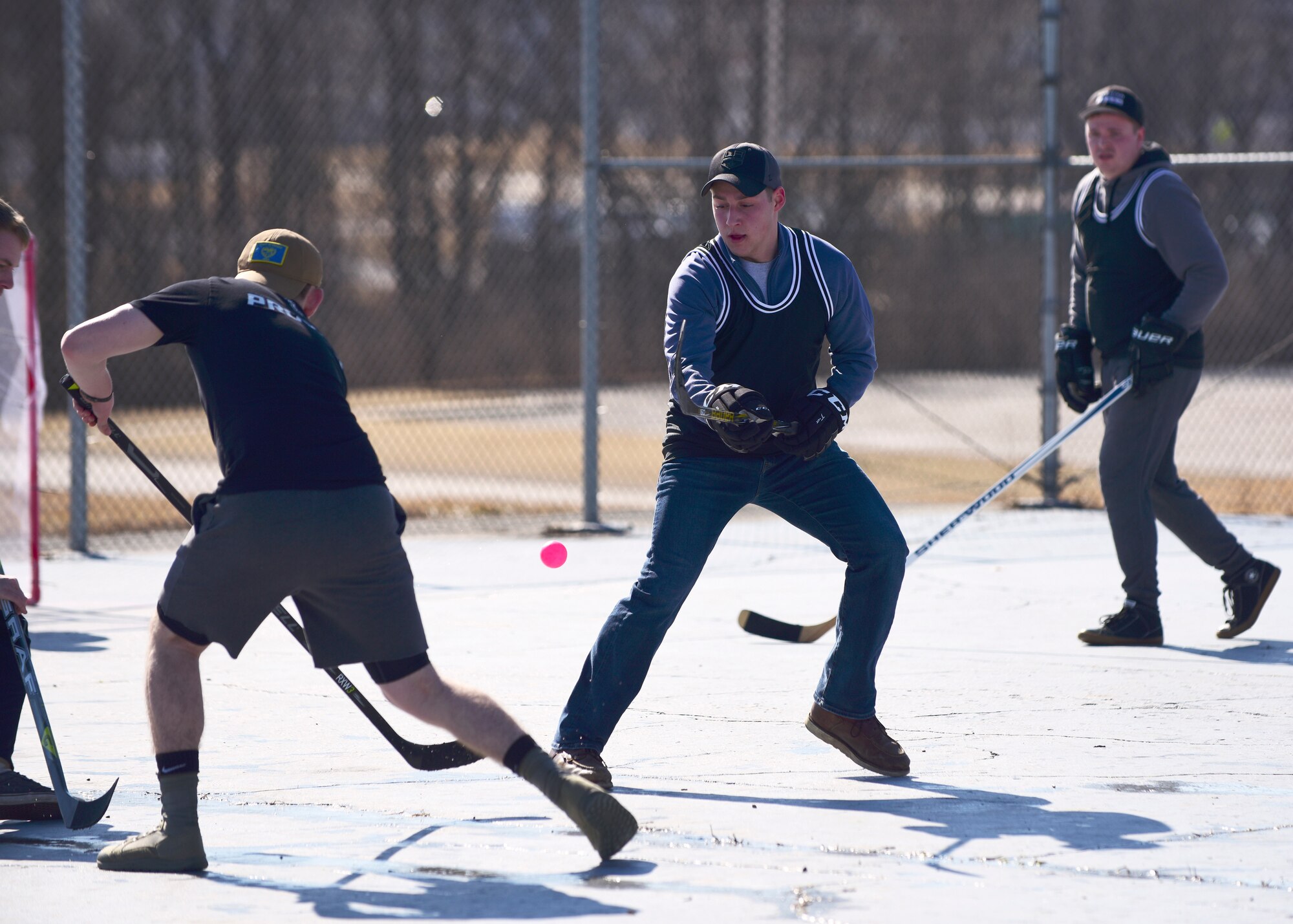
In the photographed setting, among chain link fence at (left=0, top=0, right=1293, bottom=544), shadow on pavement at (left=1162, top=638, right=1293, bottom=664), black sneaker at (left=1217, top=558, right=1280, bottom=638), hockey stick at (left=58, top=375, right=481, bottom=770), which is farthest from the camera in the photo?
chain link fence at (left=0, top=0, right=1293, bottom=544)

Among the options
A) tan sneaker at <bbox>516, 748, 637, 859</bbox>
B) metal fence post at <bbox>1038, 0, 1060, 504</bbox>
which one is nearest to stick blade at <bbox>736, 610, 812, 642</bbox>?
tan sneaker at <bbox>516, 748, 637, 859</bbox>

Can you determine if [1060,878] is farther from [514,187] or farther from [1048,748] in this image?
[514,187]

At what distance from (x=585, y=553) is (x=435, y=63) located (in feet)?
32.3

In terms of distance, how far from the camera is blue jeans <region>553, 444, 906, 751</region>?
4.71 m

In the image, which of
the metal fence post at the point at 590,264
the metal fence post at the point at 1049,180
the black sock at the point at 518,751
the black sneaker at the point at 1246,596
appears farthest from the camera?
the metal fence post at the point at 1049,180

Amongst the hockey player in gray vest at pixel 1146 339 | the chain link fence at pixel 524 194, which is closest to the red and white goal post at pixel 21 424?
the hockey player in gray vest at pixel 1146 339

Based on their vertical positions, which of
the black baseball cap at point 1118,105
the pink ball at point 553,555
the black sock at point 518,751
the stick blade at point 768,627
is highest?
the black baseball cap at point 1118,105

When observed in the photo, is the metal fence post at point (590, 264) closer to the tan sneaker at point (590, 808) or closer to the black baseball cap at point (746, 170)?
the black baseball cap at point (746, 170)

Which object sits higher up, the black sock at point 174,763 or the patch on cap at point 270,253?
the patch on cap at point 270,253

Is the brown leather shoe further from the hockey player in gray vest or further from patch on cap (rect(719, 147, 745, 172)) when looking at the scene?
the hockey player in gray vest

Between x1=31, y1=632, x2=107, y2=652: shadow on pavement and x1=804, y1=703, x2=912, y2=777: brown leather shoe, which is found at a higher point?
x1=804, y1=703, x2=912, y2=777: brown leather shoe

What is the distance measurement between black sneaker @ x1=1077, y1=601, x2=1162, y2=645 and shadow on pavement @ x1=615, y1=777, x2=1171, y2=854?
2.12 metres

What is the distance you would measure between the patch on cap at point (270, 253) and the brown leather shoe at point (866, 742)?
1.99 metres

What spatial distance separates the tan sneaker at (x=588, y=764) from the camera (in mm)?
4559
